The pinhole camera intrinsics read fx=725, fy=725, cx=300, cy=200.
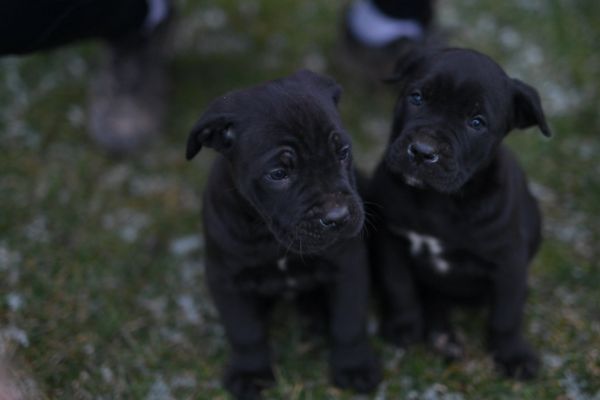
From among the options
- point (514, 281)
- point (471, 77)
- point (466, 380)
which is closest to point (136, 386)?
point (466, 380)

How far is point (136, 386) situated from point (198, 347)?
465 mm

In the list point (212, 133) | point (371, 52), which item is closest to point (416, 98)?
point (212, 133)

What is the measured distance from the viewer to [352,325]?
12.9 ft

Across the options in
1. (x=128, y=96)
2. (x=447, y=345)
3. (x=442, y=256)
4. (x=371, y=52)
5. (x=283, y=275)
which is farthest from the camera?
(x=371, y=52)

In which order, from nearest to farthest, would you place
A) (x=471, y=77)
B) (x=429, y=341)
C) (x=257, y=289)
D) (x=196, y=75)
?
(x=471, y=77) → (x=257, y=289) → (x=429, y=341) → (x=196, y=75)

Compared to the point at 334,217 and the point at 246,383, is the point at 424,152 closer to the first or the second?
the point at 334,217

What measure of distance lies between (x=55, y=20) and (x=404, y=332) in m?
2.76

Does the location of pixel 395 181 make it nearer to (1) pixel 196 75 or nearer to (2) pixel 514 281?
(2) pixel 514 281

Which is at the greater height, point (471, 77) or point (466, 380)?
point (471, 77)

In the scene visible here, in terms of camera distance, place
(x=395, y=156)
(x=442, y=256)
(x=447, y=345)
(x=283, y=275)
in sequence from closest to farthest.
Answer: (x=395, y=156)
(x=283, y=275)
(x=442, y=256)
(x=447, y=345)

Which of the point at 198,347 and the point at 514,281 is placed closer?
the point at 514,281

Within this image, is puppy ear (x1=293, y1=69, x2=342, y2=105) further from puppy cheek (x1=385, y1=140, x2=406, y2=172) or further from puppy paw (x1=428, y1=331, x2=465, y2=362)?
puppy paw (x1=428, y1=331, x2=465, y2=362)

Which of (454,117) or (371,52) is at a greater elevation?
(454,117)

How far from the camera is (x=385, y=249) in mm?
4137
